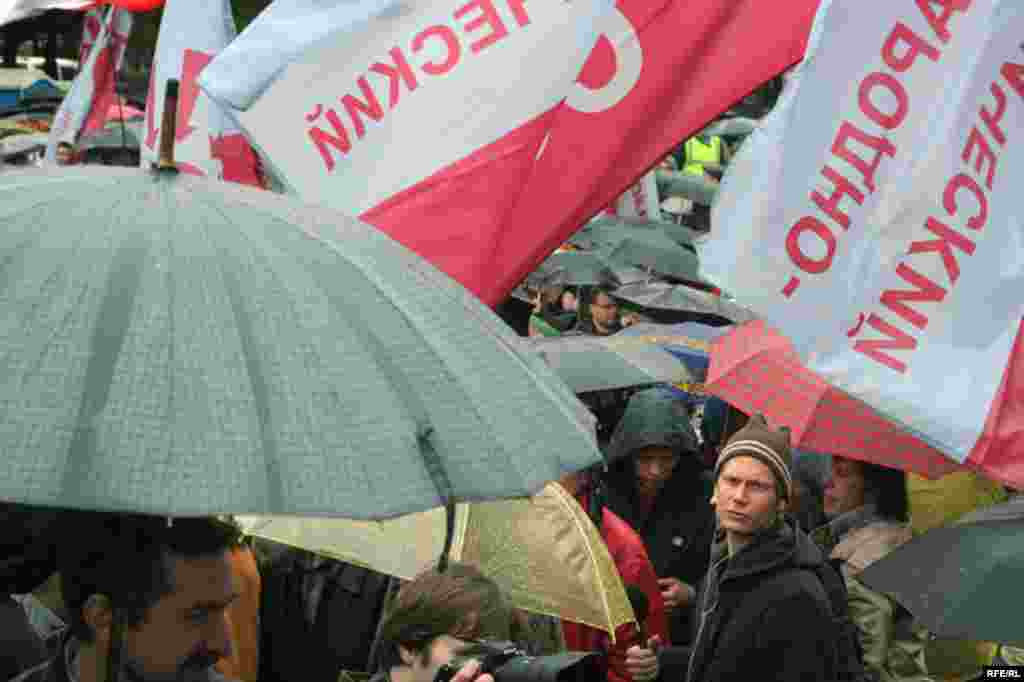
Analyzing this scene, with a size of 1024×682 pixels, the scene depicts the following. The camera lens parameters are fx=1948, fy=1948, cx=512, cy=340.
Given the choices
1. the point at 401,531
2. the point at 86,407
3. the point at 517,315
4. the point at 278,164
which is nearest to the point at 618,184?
the point at 278,164

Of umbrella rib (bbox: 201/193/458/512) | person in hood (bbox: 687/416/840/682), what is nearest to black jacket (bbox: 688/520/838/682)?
person in hood (bbox: 687/416/840/682)

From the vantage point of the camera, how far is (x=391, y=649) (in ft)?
12.4

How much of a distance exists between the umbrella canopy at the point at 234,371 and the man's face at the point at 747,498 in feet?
7.76

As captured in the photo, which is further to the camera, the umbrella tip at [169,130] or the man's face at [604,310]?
the man's face at [604,310]

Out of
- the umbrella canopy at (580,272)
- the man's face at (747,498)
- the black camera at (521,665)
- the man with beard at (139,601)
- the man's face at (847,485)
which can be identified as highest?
the man with beard at (139,601)

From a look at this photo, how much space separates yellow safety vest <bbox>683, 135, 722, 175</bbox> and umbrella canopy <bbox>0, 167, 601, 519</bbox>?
19.8m

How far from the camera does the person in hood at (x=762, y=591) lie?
5195mm

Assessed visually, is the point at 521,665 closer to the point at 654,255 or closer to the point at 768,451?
A: the point at 768,451

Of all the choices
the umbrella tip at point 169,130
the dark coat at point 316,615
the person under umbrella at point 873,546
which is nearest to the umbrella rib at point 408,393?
the umbrella tip at point 169,130

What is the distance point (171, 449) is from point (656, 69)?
3548mm

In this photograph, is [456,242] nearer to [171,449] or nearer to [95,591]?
[95,591]

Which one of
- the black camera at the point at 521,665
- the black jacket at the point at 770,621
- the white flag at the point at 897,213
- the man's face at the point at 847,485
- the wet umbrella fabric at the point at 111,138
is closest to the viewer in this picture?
the black camera at the point at 521,665

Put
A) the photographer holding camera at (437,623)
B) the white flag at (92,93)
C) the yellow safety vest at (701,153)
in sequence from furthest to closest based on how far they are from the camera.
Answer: the yellow safety vest at (701,153)
the white flag at (92,93)
the photographer holding camera at (437,623)

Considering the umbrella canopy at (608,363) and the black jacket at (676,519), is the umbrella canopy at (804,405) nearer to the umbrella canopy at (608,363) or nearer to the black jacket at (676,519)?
the black jacket at (676,519)
